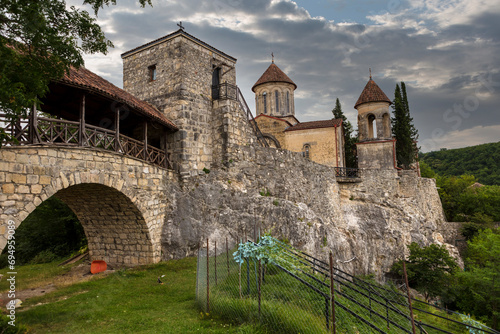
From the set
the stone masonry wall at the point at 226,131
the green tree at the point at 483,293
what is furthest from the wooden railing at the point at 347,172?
the stone masonry wall at the point at 226,131

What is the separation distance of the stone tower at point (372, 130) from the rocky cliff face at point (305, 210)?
1.74m

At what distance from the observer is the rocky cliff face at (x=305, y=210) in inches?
521

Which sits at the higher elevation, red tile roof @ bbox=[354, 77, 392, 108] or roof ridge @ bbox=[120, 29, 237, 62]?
red tile roof @ bbox=[354, 77, 392, 108]

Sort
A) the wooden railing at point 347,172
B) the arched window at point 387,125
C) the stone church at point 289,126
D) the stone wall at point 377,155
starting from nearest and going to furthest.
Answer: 1. the wooden railing at point 347,172
2. the stone church at point 289,126
3. the stone wall at point 377,155
4. the arched window at point 387,125

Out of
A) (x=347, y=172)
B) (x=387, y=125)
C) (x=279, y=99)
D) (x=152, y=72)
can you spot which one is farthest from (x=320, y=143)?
(x=152, y=72)

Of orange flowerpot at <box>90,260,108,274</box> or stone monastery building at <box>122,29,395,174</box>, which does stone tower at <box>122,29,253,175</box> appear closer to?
stone monastery building at <box>122,29,395,174</box>

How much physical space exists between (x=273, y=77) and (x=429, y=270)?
20.1 m

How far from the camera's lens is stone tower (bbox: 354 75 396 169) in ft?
80.4

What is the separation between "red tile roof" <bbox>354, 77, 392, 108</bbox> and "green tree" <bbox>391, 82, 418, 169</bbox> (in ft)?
22.7

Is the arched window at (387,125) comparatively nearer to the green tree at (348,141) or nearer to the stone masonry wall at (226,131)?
the green tree at (348,141)

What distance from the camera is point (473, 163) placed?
57.6 metres

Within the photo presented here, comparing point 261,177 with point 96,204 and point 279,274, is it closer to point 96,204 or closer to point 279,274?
point 96,204

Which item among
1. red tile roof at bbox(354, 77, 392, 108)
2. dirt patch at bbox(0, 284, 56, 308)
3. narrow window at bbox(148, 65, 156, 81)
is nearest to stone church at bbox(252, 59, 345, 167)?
red tile roof at bbox(354, 77, 392, 108)

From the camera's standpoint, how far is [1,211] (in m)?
7.12
